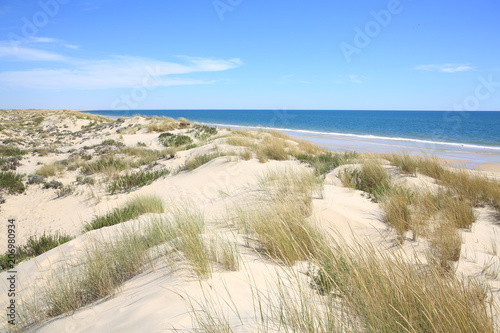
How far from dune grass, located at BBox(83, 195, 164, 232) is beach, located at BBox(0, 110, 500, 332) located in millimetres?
45

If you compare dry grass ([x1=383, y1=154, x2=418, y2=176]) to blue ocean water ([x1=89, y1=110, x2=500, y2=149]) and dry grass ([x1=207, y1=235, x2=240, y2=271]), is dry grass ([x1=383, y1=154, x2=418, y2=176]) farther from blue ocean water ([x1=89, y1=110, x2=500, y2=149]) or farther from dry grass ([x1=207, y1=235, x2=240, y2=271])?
blue ocean water ([x1=89, y1=110, x2=500, y2=149])

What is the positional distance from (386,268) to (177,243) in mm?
2156

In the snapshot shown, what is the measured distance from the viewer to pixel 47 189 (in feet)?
31.9

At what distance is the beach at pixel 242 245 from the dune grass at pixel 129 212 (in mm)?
45

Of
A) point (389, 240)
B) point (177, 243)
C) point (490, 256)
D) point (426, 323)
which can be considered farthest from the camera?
point (389, 240)

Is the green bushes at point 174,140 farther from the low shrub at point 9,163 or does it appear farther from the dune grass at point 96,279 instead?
the dune grass at point 96,279

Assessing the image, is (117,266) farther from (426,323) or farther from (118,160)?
(118,160)

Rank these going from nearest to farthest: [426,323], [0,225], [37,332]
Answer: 1. [426,323]
2. [37,332]
3. [0,225]

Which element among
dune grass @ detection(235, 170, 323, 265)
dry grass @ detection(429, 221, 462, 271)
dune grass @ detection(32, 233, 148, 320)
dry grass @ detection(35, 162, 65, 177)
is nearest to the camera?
dune grass @ detection(32, 233, 148, 320)

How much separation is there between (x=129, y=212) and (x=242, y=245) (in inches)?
141

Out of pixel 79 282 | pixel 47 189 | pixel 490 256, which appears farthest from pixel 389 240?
pixel 47 189

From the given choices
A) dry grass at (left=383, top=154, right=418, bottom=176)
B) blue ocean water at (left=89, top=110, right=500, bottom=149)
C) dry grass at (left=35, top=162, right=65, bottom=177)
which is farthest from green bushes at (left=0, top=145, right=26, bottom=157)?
blue ocean water at (left=89, top=110, right=500, bottom=149)

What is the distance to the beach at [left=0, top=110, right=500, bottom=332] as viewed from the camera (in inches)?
79.7

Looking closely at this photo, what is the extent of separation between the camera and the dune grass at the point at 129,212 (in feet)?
18.9
